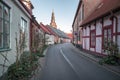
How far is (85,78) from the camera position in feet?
28.1

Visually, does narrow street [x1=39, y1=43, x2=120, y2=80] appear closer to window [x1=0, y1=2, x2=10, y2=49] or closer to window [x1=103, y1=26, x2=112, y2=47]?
window [x1=0, y1=2, x2=10, y2=49]

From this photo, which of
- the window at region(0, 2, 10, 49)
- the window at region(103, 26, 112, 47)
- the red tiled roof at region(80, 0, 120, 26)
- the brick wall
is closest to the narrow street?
the window at region(0, 2, 10, 49)

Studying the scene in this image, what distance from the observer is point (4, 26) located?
→ 8180mm

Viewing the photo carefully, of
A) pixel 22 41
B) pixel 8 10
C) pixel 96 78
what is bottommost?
pixel 96 78

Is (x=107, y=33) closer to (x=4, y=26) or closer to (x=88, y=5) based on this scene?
(x=4, y=26)

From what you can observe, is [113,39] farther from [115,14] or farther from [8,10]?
[8,10]

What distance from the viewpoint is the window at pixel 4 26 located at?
786 cm

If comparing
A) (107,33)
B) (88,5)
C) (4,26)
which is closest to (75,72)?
(4,26)

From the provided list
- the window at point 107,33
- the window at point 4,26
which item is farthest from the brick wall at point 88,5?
the window at point 4,26

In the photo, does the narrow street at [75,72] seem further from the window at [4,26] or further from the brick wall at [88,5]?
the brick wall at [88,5]

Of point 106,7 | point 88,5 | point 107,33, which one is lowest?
point 107,33

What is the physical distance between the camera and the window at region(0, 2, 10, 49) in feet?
25.8

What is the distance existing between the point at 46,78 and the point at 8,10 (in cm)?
333

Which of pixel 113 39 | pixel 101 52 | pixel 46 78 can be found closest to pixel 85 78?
pixel 46 78
